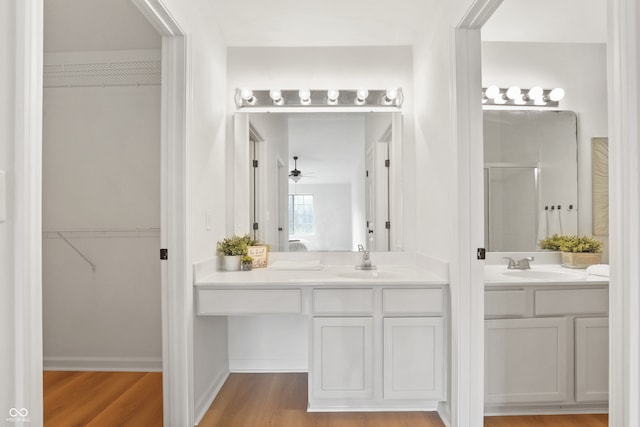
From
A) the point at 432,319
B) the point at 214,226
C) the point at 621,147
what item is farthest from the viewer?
the point at 214,226

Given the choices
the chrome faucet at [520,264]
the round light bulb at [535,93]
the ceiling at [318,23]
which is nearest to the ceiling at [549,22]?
the ceiling at [318,23]

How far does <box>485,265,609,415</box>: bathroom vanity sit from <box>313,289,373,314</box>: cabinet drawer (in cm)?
68

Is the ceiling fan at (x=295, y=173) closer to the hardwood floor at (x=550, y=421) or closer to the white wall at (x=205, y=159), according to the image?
the white wall at (x=205, y=159)

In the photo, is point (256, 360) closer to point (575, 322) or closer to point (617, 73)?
point (575, 322)

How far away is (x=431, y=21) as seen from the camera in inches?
96.7

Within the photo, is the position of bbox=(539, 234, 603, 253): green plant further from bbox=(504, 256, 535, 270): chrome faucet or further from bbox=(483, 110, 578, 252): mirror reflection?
bbox=(504, 256, 535, 270): chrome faucet

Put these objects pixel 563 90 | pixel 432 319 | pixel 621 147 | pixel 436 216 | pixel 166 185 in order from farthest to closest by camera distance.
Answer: pixel 563 90, pixel 436 216, pixel 432 319, pixel 166 185, pixel 621 147

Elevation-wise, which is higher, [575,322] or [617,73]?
[617,73]

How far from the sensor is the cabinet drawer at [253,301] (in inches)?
87.0

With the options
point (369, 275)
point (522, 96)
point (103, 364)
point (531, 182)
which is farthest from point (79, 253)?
point (522, 96)

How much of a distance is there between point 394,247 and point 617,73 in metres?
2.08

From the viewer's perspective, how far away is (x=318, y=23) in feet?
8.81

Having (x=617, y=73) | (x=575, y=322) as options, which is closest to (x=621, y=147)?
(x=617, y=73)

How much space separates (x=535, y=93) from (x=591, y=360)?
1842mm
